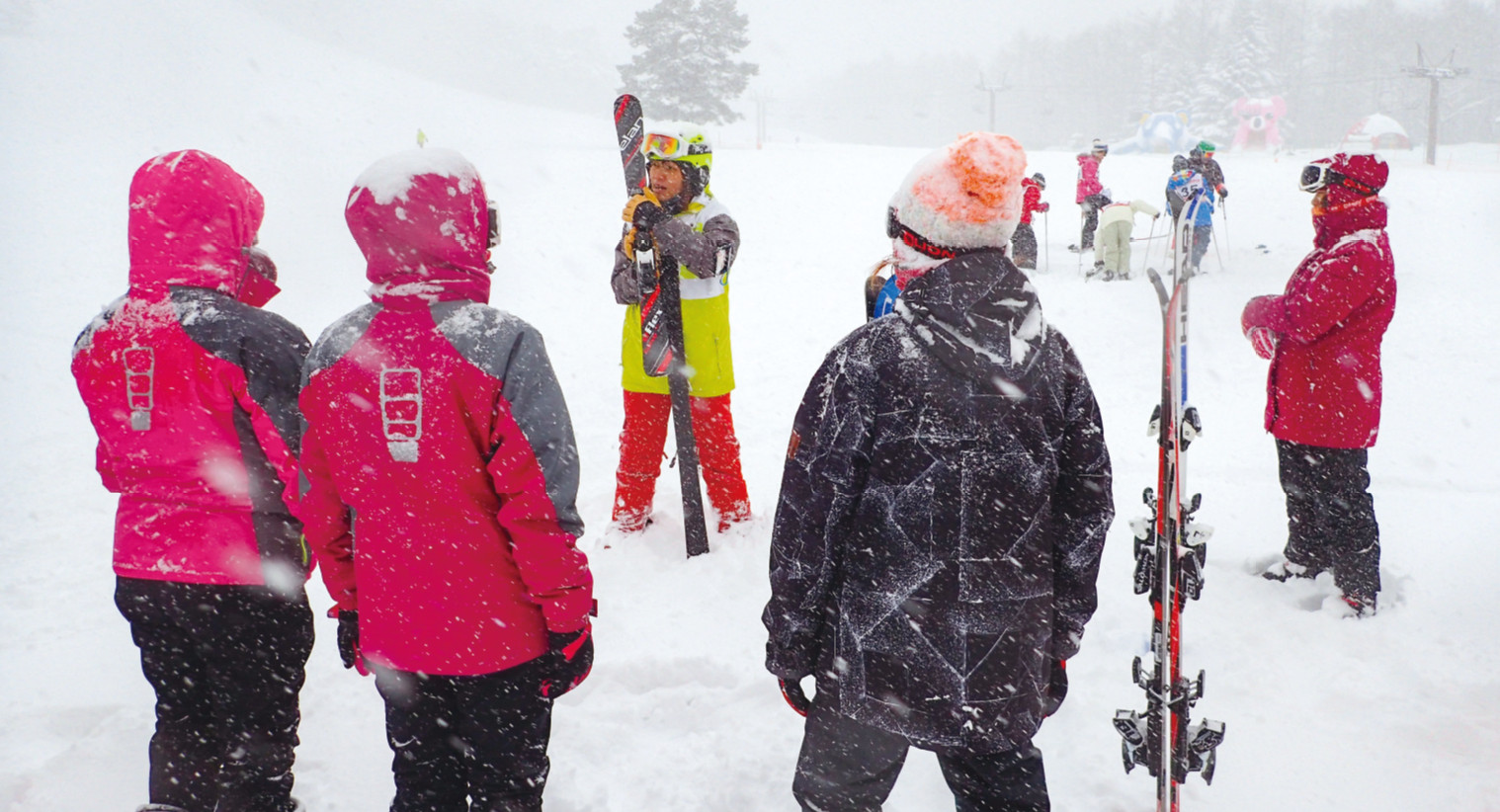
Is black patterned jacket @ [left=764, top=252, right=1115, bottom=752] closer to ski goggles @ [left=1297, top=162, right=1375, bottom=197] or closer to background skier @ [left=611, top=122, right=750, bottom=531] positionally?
background skier @ [left=611, top=122, right=750, bottom=531]

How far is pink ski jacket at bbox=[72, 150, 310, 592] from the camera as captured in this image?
2258 millimetres

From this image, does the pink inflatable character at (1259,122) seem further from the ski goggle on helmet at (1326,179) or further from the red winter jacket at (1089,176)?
the ski goggle on helmet at (1326,179)

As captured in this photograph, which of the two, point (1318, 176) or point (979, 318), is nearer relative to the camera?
point (979, 318)

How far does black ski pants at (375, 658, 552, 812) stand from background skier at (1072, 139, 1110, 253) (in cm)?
1539

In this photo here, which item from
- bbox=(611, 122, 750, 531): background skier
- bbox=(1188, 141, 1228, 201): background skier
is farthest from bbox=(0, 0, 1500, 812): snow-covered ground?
bbox=(1188, 141, 1228, 201): background skier

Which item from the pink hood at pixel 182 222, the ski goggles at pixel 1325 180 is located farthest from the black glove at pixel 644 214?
the ski goggles at pixel 1325 180

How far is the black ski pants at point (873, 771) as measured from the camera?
197cm

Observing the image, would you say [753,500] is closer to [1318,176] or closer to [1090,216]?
[1318,176]

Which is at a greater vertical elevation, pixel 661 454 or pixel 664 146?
pixel 664 146

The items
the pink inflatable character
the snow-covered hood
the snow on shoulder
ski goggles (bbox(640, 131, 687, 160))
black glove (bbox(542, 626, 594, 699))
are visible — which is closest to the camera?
the snow-covered hood

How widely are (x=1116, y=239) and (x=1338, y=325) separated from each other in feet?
32.4

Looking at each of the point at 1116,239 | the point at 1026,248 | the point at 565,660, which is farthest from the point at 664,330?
the point at 1116,239

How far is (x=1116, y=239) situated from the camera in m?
12.9

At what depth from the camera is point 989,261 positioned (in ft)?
6.03
